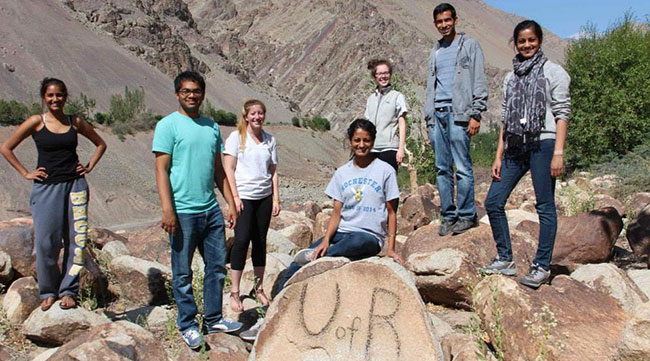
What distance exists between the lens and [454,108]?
202 inches

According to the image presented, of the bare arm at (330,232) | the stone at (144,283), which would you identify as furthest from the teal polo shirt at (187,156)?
the stone at (144,283)

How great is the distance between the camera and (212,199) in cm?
423

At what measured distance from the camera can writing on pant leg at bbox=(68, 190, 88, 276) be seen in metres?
4.68

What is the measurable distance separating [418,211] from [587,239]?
3.29 meters

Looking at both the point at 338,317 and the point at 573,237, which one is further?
the point at 573,237

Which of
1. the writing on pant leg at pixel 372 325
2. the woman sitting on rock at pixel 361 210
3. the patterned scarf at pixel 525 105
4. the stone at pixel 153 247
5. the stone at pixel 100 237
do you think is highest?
the patterned scarf at pixel 525 105

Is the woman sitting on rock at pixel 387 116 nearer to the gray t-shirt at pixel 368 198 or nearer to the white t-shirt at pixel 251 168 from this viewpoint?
the gray t-shirt at pixel 368 198

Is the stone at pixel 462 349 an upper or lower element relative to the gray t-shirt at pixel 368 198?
lower

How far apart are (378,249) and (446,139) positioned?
1482mm

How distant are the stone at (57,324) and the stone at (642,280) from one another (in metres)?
4.18

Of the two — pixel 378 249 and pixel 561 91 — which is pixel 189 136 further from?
pixel 561 91

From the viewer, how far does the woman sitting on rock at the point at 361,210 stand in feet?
14.1

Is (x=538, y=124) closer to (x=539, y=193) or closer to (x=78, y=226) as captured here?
(x=539, y=193)

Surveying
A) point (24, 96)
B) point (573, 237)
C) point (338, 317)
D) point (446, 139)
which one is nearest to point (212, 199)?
point (338, 317)
